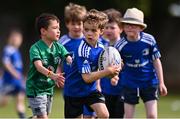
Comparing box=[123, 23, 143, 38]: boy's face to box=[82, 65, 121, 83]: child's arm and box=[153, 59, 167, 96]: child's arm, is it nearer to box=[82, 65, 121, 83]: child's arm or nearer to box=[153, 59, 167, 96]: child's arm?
box=[153, 59, 167, 96]: child's arm

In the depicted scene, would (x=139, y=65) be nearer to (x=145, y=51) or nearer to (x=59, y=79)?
(x=145, y=51)

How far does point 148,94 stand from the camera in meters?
11.1

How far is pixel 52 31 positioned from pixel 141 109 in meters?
8.66

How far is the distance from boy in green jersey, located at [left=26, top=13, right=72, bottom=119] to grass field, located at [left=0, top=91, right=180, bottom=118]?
5.81m

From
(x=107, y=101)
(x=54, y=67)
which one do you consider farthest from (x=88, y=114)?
(x=54, y=67)

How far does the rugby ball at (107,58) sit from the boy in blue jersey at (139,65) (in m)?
1.16

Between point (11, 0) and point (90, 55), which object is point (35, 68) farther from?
point (11, 0)

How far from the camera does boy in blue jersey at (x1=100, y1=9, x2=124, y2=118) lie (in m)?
11.4

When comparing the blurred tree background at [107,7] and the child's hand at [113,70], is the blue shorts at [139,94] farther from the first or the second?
the blurred tree background at [107,7]

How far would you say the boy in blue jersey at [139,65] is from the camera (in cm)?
1101

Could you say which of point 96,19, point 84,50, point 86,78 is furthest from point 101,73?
point 96,19

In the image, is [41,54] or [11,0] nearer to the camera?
[41,54]

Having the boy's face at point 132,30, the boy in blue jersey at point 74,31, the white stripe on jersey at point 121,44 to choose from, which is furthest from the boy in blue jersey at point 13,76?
the boy's face at point 132,30

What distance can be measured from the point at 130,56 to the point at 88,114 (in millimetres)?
1119
